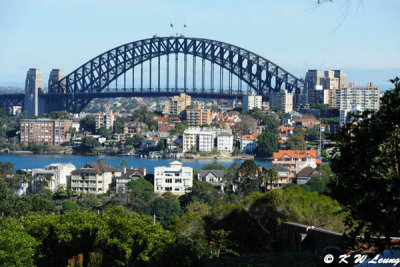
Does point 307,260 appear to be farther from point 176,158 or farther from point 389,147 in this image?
point 176,158

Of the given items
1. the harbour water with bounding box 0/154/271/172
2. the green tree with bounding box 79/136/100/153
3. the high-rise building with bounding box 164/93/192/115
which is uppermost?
the high-rise building with bounding box 164/93/192/115

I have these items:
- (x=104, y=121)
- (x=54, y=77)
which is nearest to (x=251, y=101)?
(x=104, y=121)

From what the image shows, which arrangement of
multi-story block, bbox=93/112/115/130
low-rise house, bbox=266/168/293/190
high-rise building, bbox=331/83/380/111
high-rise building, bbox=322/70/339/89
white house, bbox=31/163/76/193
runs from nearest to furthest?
white house, bbox=31/163/76/193
low-rise house, bbox=266/168/293/190
multi-story block, bbox=93/112/115/130
high-rise building, bbox=331/83/380/111
high-rise building, bbox=322/70/339/89

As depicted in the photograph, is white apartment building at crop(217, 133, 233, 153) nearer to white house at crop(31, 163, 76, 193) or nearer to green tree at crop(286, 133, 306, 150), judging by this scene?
green tree at crop(286, 133, 306, 150)

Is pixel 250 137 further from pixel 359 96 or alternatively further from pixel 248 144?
pixel 359 96

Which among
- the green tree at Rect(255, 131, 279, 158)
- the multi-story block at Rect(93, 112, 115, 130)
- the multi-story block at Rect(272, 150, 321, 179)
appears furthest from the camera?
the multi-story block at Rect(93, 112, 115, 130)

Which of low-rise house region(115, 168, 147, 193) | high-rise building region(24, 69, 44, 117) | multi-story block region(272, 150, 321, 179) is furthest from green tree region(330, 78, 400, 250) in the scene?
high-rise building region(24, 69, 44, 117)
